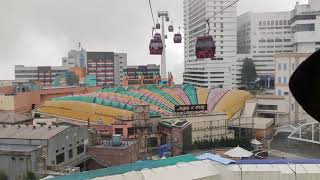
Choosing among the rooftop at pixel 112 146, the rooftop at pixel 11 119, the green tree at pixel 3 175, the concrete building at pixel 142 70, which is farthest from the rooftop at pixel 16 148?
the concrete building at pixel 142 70

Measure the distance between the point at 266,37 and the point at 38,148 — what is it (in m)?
67.0

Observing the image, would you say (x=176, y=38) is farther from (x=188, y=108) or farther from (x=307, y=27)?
(x=307, y=27)

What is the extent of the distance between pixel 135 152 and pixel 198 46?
8.42m

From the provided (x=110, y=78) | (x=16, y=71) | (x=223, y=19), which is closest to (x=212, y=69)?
(x=223, y=19)

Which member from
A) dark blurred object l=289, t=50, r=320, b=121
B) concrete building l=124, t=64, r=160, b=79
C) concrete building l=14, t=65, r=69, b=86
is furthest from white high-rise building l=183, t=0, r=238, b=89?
dark blurred object l=289, t=50, r=320, b=121

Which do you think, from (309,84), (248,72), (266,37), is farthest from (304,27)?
(309,84)

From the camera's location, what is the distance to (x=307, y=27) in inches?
2542

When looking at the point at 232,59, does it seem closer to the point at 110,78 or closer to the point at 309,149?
the point at 110,78

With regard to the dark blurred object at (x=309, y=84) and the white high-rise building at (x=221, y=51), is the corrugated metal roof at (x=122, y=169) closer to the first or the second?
the dark blurred object at (x=309, y=84)

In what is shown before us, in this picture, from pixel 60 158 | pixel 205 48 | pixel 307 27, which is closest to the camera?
pixel 205 48

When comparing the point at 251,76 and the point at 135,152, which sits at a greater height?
the point at 251,76

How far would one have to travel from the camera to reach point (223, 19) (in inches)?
2928

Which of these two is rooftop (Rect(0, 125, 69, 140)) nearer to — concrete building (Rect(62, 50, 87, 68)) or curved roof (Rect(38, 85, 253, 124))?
curved roof (Rect(38, 85, 253, 124))

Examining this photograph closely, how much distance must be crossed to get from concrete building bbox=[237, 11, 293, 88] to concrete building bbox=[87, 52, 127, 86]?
81.6ft
